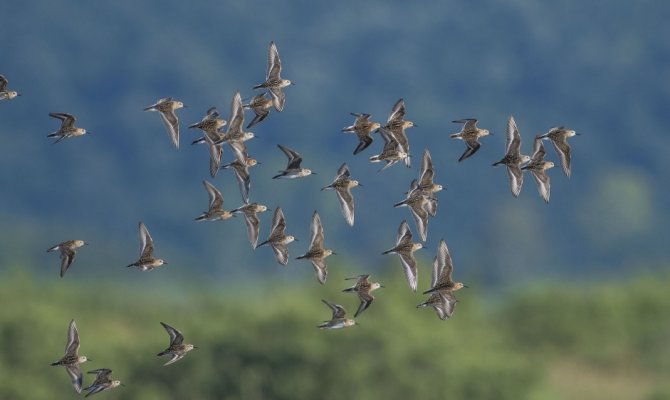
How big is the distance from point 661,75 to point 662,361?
12877 cm

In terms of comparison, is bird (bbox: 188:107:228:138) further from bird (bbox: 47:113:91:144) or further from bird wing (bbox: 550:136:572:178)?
bird wing (bbox: 550:136:572:178)

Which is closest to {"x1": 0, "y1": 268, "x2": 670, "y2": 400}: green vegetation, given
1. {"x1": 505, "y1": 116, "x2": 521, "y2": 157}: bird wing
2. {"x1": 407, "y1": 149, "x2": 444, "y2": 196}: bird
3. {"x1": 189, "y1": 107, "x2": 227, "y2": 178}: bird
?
{"x1": 189, "y1": 107, "x2": 227, "y2": 178}: bird

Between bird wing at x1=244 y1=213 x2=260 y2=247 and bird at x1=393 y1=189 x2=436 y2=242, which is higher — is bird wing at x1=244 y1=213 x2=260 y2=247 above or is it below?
below

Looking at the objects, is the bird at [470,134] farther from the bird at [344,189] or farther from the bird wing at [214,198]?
the bird wing at [214,198]

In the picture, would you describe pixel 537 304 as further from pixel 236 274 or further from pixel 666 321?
pixel 236 274

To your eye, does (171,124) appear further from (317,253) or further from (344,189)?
(317,253)

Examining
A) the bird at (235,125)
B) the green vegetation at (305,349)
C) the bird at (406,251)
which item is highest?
the bird at (235,125)

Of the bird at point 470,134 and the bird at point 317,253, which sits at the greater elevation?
the bird at point 470,134

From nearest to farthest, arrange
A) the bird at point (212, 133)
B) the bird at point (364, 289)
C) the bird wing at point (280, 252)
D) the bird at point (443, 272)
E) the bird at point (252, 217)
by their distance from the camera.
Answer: the bird at point (443, 272)
the bird at point (212, 133)
the bird wing at point (280, 252)
the bird at point (364, 289)
the bird at point (252, 217)

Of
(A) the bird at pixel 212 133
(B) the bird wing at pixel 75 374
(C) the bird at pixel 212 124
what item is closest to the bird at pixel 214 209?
(A) the bird at pixel 212 133

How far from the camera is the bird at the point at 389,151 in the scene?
76.9 feet

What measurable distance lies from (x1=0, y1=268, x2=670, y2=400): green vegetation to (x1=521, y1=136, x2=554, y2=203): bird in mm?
31356

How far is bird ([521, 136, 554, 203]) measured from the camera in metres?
23.4

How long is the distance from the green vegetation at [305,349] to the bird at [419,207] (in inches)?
1207
